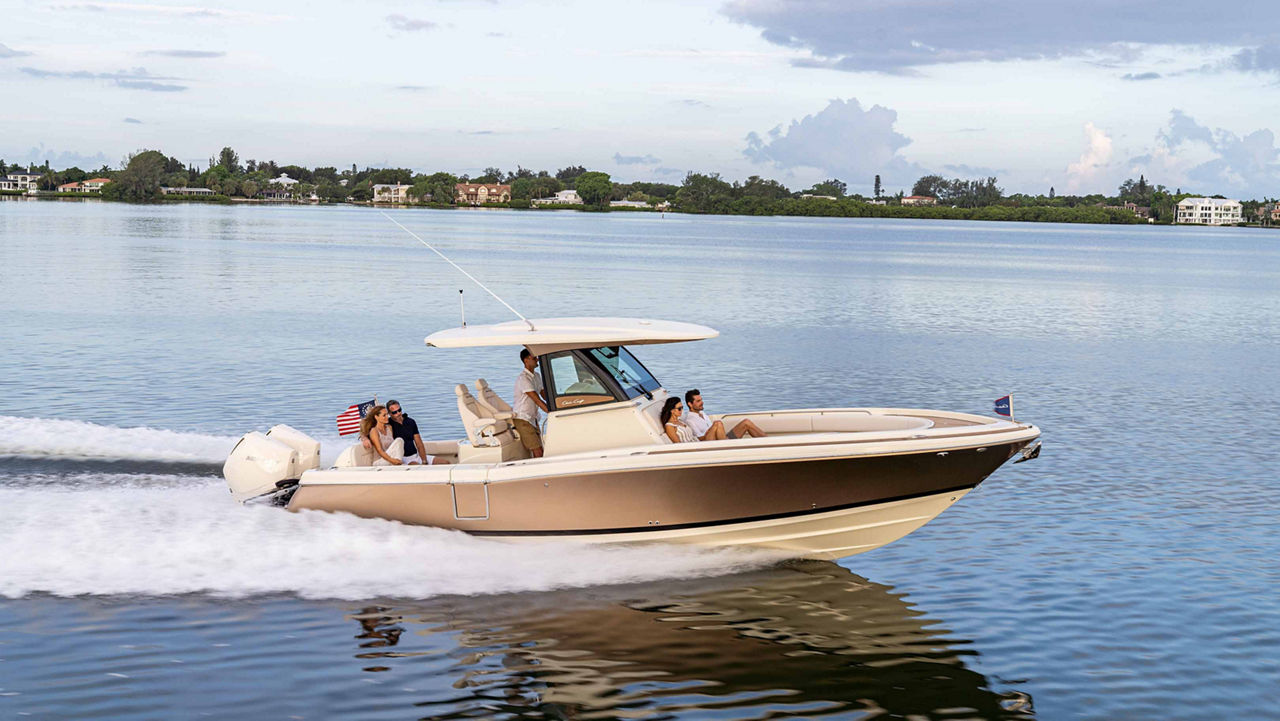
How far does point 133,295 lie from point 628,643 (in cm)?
3370

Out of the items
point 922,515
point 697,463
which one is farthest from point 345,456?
point 922,515

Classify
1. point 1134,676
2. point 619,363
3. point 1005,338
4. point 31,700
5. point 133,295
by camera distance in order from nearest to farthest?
point 31,700, point 1134,676, point 619,363, point 1005,338, point 133,295

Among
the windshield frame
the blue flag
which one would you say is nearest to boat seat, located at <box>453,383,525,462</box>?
the windshield frame

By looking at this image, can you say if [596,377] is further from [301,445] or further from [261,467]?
[261,467]

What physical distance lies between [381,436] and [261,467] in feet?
3.93

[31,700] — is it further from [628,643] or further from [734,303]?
[734,303]

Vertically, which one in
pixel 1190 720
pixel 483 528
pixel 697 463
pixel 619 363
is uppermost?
pixel 619 363

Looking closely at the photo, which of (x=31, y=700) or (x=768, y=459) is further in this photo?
(x=768, y=459)

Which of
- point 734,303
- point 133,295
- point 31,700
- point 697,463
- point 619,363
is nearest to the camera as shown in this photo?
point 31,700

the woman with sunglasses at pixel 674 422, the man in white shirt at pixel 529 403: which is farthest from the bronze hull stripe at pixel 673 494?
the man in white shirt at pixel 529 403

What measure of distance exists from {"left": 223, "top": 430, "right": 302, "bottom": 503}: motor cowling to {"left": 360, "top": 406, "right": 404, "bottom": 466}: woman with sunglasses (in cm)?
79

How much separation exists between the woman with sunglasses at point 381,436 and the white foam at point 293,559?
0.68m

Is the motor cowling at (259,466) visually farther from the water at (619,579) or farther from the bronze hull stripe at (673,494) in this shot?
the bronze hull stripe at (673,494)

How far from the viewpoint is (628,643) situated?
9523mm
